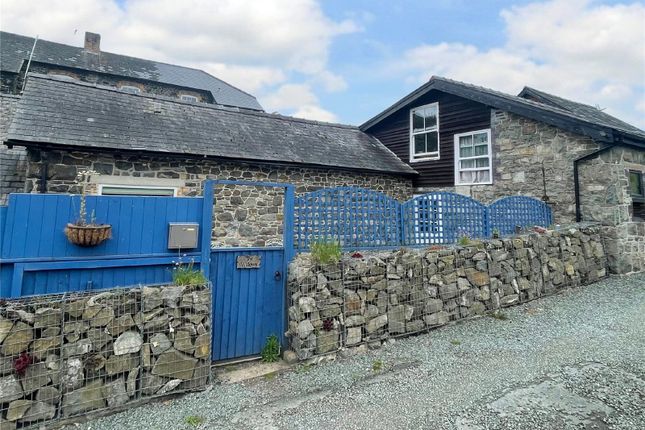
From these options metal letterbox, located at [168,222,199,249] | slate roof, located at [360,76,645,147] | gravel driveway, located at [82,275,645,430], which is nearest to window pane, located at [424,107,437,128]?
slate roof, located at [360,76,645,147]

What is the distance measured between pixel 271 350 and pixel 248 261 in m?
1.34

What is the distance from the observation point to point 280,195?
5582 mm

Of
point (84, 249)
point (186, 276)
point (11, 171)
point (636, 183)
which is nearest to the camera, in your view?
point (84, 249)

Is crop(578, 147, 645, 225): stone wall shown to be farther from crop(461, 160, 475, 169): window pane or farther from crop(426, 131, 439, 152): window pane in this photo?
crop(426, 131, 439, 152): window pane

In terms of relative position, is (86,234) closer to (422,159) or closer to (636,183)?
(422,159)

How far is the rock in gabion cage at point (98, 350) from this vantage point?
320cm

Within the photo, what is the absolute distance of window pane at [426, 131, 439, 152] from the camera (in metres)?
13.2

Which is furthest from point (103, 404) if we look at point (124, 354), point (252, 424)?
point (252, 424)

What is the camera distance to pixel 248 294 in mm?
4984

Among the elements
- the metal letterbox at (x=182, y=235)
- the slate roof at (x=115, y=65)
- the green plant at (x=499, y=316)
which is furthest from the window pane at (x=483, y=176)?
the slate roof at (x=115, y=65)

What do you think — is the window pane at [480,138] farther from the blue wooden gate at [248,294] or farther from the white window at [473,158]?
the blue wooden gate at [248,294]

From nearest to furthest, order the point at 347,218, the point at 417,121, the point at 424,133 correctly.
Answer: the point at 347,218 < the point at 424,133 < the point at 417,121

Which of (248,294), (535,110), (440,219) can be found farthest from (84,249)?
(535,110)

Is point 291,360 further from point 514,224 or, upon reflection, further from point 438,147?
point 438,147
